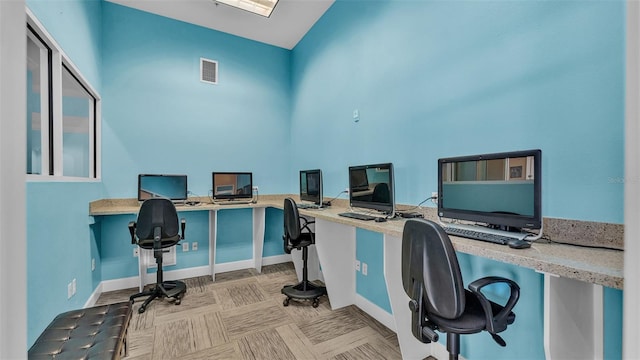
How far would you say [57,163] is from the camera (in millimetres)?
2049

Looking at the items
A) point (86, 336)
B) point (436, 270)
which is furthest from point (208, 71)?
point (436, 270)

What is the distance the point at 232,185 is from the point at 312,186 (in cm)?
123

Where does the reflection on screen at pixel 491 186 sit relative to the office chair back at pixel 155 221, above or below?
above

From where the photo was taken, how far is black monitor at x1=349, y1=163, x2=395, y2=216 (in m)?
2.14

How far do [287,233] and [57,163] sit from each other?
76.6 inches

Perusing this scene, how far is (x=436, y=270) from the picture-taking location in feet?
3.90

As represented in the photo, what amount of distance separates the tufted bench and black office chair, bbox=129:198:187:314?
1.13 metres

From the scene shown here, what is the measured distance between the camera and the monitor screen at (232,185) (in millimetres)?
3656

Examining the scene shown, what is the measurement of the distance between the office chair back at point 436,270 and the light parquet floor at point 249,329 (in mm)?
1025

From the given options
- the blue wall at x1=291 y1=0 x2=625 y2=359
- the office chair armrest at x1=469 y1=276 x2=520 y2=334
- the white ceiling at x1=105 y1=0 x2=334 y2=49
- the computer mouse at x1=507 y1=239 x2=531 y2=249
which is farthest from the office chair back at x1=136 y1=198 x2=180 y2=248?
the computer mouse at x1=507 y1=239 x2=531 y2=249

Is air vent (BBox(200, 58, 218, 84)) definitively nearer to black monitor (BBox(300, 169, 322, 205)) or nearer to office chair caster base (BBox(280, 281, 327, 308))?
black monitor (BBox(300, 169, 322, 205))

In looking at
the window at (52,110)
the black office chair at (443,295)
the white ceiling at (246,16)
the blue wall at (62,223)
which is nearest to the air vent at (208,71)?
the white ceiling at (246,16)

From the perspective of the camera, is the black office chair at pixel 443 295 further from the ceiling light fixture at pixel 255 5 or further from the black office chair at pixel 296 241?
the ceiling light fixture at pixel 255 5

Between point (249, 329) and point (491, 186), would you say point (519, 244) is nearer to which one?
point (491, 186)
